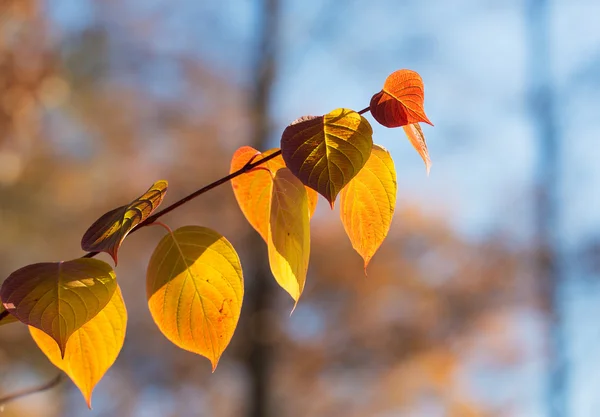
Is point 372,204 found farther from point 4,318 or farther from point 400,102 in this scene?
point 4,318

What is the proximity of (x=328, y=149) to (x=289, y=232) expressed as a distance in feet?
0.17

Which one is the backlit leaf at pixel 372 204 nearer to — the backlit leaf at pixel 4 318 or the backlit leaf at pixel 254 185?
the backlit leaf at pixel 254 185

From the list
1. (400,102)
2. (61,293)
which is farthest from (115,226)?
(400,102)

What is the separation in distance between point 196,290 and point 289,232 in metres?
0.05

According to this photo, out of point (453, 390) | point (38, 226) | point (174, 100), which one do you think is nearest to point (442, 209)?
point (453, 390)

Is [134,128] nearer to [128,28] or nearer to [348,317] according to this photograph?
[128,28]

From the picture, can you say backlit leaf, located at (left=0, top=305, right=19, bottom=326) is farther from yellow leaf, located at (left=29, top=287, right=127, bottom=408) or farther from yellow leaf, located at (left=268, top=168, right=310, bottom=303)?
yellow leaf, located at (left=268, top=168, right=310, bottom=303)

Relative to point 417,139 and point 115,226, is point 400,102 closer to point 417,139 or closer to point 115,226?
point 417,139

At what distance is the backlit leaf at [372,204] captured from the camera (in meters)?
0.28

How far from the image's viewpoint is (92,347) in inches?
11.1

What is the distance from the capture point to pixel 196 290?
28 cm

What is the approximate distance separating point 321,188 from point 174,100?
3.70 meters

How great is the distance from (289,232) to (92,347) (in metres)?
0.11

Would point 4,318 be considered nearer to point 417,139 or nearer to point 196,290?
point 196,290
